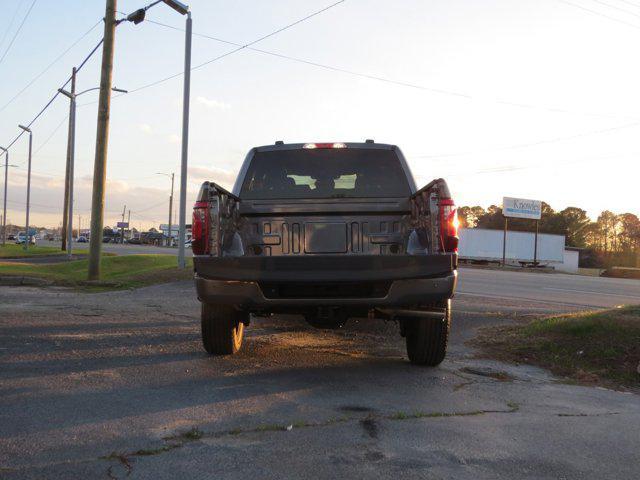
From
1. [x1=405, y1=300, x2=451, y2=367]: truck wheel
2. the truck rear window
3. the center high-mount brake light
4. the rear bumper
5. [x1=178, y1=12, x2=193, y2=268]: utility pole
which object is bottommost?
[x1=405, y1=300, x2=451, y2=367]: truck wheel

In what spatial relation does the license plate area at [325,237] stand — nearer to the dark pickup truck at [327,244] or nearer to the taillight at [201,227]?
the dark pickup truck at [327,244]

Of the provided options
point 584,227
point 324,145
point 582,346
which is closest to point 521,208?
point 582,346

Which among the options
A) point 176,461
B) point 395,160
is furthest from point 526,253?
point 176,461

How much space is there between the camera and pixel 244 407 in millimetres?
4074

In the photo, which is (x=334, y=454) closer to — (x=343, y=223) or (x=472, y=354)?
(x=343, y=223)

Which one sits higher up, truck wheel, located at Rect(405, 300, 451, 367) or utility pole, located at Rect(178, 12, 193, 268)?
utility pole, located at Rect(178, 12, 193, 268)

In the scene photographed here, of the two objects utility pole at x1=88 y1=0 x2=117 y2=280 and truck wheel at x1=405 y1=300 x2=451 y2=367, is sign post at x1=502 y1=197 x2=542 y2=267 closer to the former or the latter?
utility pole at x1=88 y1=0 x2=117 y2=280

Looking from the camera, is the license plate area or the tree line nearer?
the license plate area

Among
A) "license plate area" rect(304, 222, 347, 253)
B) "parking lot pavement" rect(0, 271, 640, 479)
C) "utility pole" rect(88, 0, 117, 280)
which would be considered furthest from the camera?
"utility pole" rect(88, 0, 117, 280)

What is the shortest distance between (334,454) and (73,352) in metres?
3.69

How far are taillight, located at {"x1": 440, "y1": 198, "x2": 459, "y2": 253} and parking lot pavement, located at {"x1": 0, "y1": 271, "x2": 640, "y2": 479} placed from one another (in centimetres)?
121

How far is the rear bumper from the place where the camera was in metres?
4.87

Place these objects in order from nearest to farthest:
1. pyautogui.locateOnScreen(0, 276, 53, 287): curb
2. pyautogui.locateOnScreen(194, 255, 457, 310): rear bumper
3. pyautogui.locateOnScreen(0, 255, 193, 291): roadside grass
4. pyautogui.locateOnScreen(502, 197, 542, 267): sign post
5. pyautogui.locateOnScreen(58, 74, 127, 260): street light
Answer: pyautogui.locateOnScreen(194, 255, 457, 310): rear bumper, pyautogui.locateOnScreen(0, 276, 53, 287): curb, pyautogui.locateOnScreen(0, 255, 193, 291): roadside grass, pyautogui.locateOnScreen(58, 74, 127, 260): street light, pyautogui.locateOnScreen(502, 197, 542, 267): sign post

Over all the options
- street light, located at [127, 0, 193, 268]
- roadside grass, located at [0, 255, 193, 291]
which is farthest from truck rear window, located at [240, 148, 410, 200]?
street light, located at [127, 0, 193, 268]
